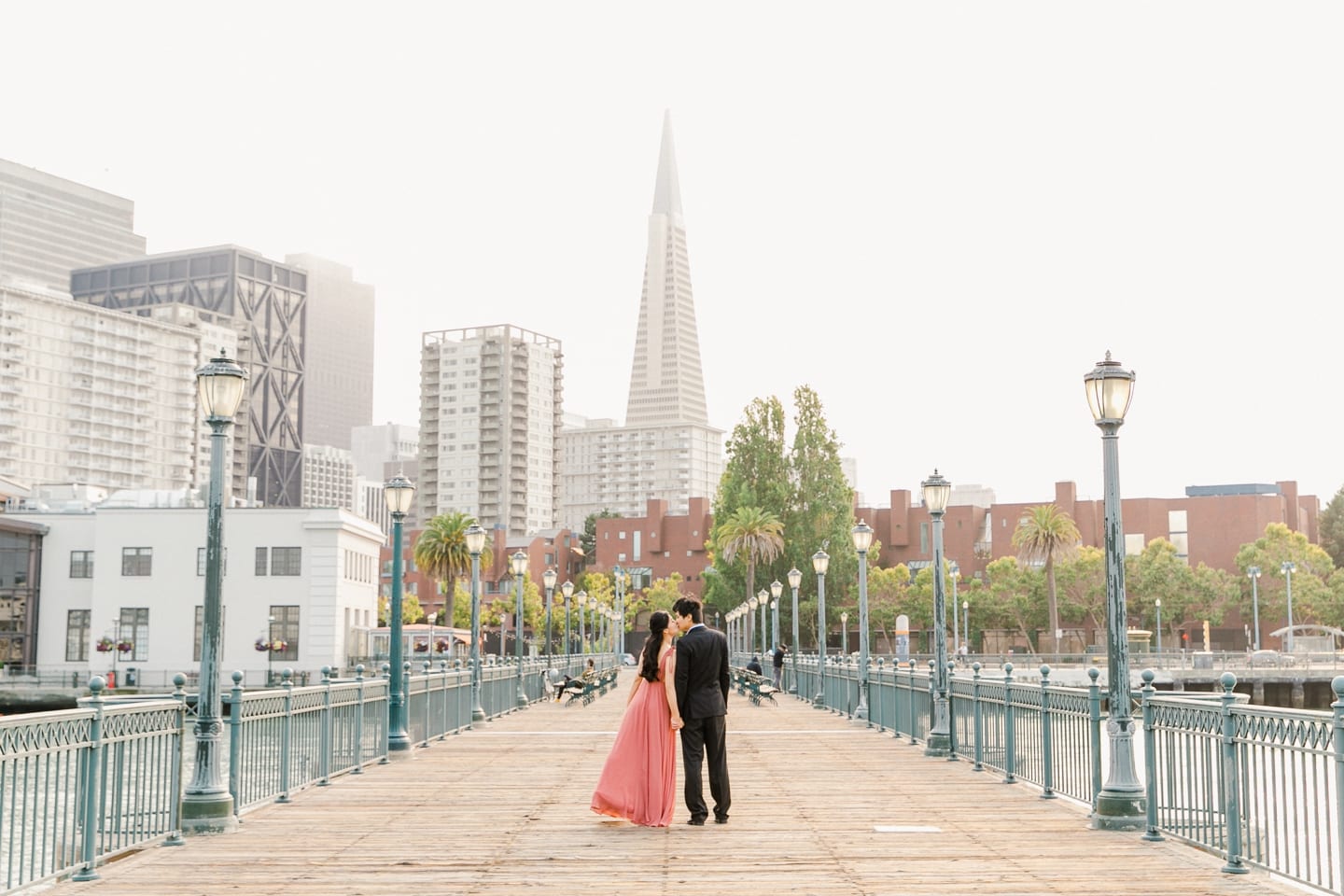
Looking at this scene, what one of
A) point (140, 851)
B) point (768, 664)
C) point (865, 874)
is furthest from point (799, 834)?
point (768, 664)

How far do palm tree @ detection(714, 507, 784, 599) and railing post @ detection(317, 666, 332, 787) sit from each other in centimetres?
7200

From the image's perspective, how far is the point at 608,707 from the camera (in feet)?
125

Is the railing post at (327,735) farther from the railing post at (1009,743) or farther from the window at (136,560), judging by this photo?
the window at (136,560)

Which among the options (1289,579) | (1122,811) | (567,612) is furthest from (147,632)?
(1289,579)

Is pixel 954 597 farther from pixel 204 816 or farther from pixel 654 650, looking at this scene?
pixel 204 816

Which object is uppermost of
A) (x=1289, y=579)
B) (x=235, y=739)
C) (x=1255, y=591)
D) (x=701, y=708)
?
(x=1289, y=579)

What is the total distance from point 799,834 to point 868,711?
1727 cm

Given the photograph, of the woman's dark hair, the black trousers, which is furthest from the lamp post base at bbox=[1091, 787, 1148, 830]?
the woman's dark hair

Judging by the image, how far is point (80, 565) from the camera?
73625 millimetres

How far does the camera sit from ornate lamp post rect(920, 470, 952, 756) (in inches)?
800

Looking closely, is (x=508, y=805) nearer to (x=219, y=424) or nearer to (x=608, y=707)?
(x=219, y=424)

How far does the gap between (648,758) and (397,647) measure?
30.7 feet

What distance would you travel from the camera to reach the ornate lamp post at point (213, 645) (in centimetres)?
1219

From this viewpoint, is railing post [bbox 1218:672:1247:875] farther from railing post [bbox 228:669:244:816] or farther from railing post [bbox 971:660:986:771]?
railing post [bbox 228:669:244:816]
